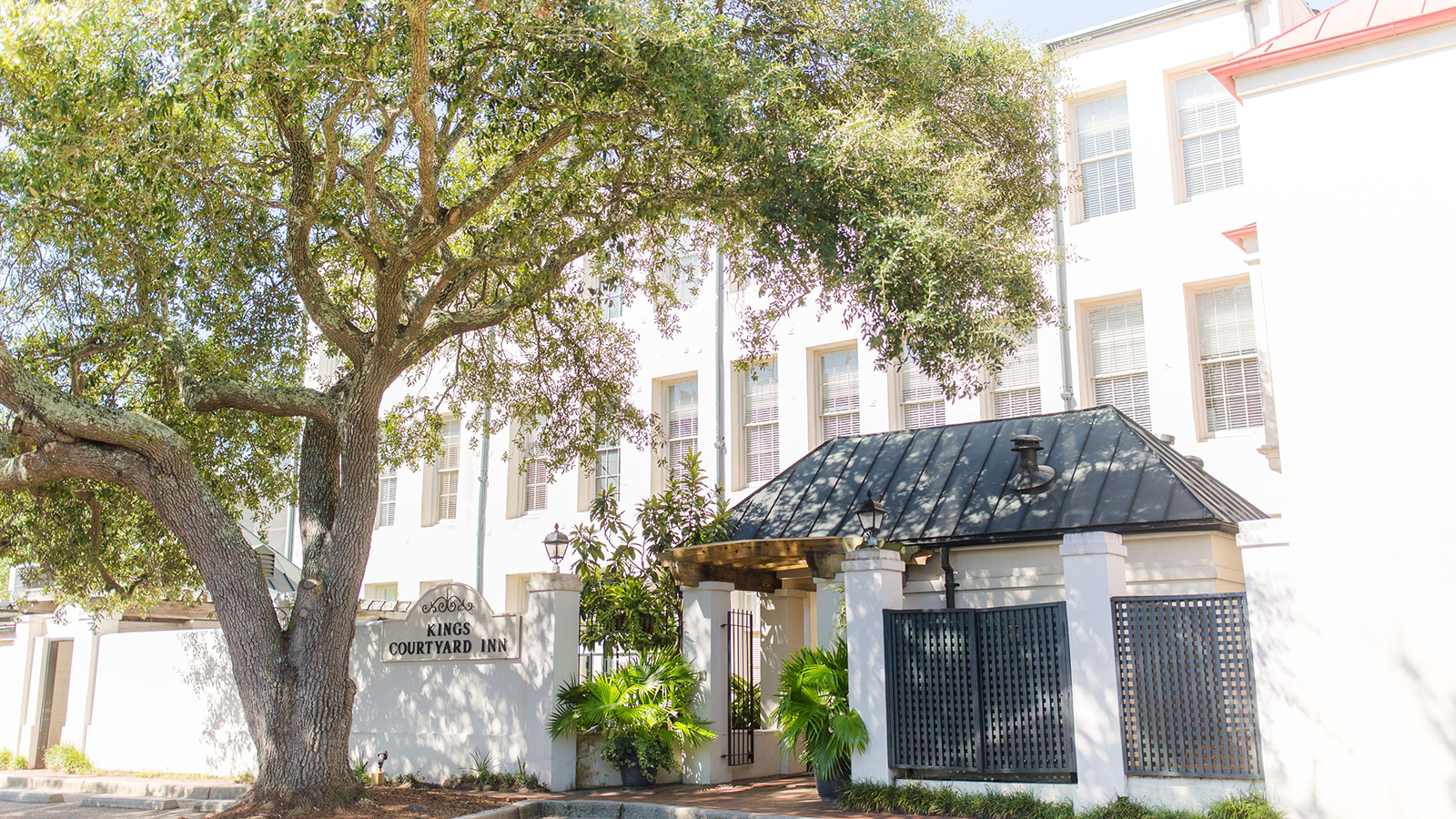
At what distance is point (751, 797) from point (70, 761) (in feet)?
36.7

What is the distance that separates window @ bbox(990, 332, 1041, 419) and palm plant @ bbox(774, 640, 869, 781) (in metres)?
7.58

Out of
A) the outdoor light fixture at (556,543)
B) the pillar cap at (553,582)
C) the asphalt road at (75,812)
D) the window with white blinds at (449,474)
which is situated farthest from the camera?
the window with white blinds at (449,474)

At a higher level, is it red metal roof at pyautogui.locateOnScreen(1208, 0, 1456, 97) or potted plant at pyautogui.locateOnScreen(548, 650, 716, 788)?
red metal roof at pyautogui.locateOnScreen(1208, 0, 1456, 97)

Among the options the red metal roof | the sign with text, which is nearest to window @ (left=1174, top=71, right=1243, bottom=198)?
the red metal roof

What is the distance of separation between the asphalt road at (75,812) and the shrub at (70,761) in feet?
9.02

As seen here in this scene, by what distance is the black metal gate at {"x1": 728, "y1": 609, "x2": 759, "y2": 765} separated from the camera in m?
13.3

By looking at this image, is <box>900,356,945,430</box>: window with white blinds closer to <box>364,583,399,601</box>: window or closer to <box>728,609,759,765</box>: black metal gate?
<box>728,609,759,765</box>: black metal gate

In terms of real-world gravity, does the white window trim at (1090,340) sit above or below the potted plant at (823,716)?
above

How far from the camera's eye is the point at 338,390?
1163cm

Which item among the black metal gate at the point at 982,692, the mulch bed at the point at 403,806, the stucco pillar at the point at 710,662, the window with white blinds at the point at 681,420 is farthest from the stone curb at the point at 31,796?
the window with white blinds at the point at 681,420

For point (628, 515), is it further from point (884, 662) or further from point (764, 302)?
point (884, 662)

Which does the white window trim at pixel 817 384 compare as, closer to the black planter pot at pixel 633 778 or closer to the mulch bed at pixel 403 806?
the black planter pot at pixel 633 778

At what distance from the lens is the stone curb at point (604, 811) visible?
1009 cm

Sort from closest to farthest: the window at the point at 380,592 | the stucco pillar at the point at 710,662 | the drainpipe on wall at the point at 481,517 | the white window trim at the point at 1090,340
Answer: the stucco pillar at the point at 710,662 → the white window trim at the point at 1090,340 → the drainpipe on wall at the point at 481,517 → the window at the point at 380,592
